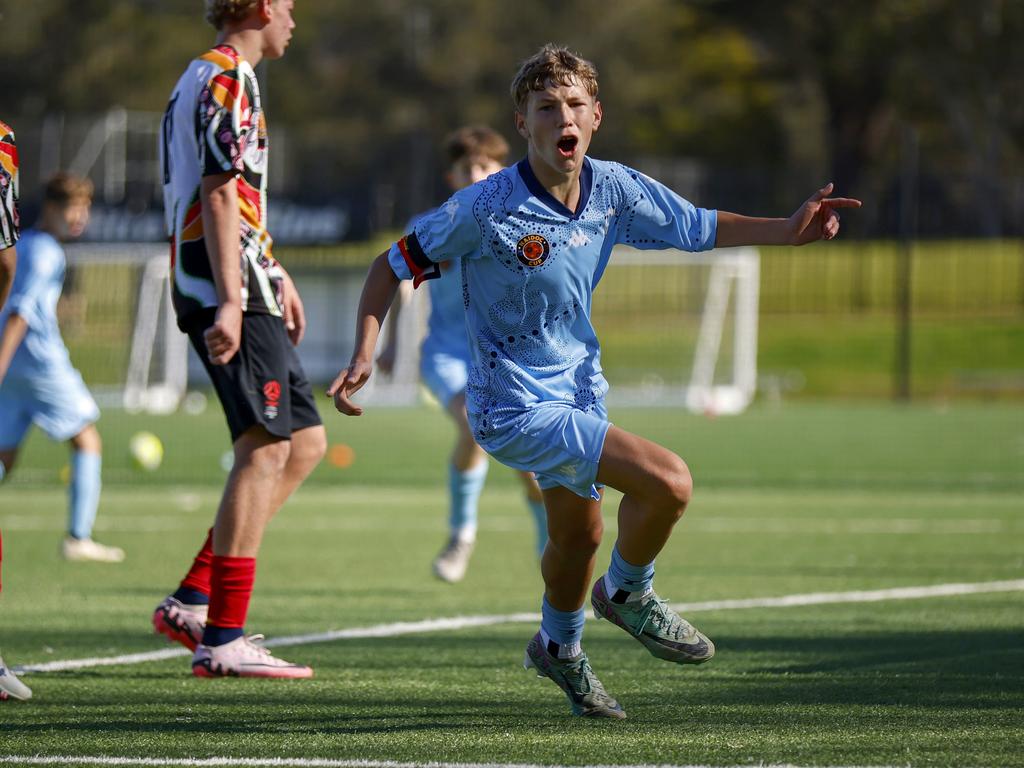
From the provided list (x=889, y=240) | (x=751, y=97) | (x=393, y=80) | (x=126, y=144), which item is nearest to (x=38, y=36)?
(x=393, y=80)

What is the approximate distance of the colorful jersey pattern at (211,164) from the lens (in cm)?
517

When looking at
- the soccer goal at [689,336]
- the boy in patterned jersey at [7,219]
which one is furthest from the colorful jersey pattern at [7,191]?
the soccer goal at [689,336]

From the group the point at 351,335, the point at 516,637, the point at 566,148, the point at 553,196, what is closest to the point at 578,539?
the point at 553,196

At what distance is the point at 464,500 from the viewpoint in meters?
8.38

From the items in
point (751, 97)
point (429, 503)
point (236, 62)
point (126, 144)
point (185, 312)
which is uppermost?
point (751, 97)

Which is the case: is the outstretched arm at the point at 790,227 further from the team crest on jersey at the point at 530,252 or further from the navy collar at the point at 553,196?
the team crest on jersey at the point at 530,252

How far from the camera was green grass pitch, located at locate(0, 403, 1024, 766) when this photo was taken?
13.6ft

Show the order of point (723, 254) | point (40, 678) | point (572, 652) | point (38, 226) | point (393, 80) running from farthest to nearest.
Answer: point (393, 80) → point (723, 254) → point (38, 226) → point (40, 678) → point (572, 652)

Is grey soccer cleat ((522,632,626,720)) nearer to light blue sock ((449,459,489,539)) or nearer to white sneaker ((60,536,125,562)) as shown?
light blue sock ((449,459,489,539))

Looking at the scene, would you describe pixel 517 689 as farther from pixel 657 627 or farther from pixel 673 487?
pixel 673 487

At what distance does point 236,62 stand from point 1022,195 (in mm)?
31868

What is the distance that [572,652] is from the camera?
460 centimetres

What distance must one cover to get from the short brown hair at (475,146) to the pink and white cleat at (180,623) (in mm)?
3038

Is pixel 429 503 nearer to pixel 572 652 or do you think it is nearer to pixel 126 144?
pixel 572 652
